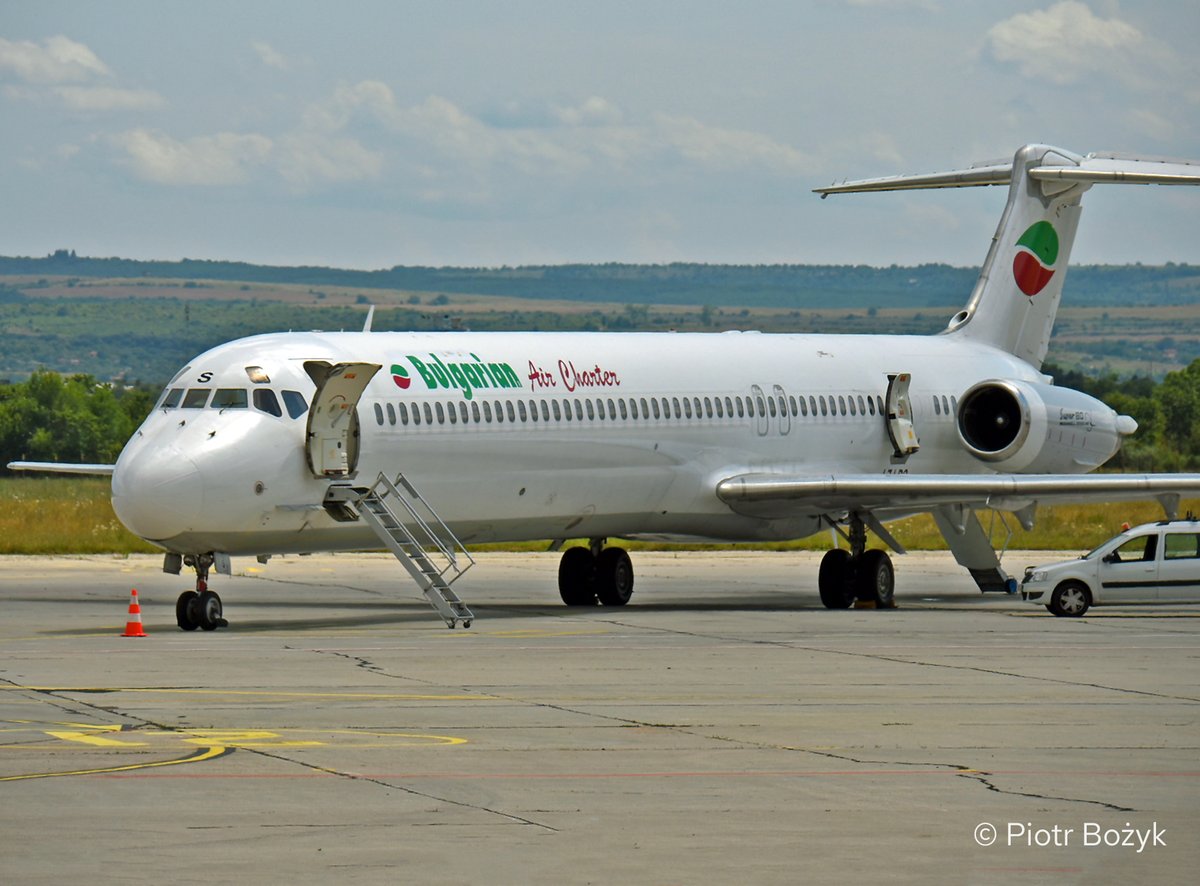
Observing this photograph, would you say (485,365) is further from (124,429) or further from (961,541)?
(124,429)

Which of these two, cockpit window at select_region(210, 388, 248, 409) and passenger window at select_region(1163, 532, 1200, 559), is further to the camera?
passenger window at select_region(1163, 532, 1200, 559)

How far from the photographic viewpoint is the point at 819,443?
35.1m

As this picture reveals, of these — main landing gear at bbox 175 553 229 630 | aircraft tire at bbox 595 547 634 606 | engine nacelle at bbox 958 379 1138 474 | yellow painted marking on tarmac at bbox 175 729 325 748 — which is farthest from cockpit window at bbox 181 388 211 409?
engine nacelle at bbox 958 379 1138 474

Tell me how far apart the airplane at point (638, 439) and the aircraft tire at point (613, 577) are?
3cm

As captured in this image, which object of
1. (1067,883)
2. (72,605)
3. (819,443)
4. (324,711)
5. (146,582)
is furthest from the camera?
(146,582)

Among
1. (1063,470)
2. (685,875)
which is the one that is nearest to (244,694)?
(685,875)

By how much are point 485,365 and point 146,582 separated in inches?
427

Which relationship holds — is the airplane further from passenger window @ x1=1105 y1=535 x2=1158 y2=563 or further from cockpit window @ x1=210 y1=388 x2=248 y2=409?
passenger window @ x1=1105 y1=535 x2=1158 y2=563

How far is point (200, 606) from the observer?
87.0ft

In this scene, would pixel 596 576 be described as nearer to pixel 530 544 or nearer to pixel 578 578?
pixel 578 578

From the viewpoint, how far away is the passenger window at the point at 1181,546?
30.0 meters

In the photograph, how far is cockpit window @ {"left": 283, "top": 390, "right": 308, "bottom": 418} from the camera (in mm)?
27056

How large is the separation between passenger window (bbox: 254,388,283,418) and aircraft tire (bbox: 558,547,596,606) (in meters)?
7.83

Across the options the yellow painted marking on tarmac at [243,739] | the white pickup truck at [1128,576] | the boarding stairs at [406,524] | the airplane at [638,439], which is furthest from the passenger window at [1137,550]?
the yellow painted marking on tarmac at [243,739]
